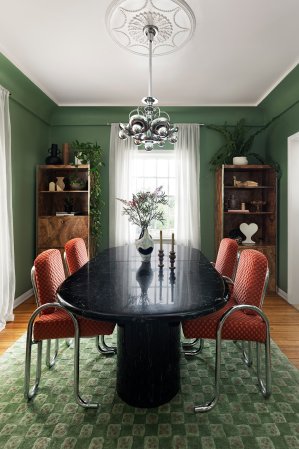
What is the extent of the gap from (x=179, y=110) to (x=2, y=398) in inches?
172

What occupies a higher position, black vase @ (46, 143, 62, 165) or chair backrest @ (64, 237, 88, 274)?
black vase @ (46, 143, 62, 165)

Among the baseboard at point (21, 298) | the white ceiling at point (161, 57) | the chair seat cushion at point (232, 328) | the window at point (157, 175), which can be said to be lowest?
the baseboard at point (21, 298)

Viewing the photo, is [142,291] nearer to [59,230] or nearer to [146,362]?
[146,362]

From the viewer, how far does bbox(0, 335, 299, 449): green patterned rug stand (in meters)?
1.64

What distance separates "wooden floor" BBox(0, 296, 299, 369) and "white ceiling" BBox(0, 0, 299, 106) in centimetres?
287

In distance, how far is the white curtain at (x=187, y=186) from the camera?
489 centimetres

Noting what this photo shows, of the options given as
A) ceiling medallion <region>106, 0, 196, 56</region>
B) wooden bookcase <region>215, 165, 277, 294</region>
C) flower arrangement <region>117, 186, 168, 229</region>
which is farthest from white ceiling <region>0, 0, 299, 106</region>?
flower arrangement <region>117, 186, 168, 229</region>

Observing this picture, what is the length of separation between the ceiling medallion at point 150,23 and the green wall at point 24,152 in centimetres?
149

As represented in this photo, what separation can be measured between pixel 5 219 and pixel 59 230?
3.64 feet

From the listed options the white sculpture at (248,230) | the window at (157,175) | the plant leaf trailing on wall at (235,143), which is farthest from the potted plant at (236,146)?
the white sculpture at (248,230)

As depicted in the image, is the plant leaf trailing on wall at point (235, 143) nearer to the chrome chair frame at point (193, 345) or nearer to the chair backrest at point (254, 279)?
the chrome chair frame at point (193, 345)

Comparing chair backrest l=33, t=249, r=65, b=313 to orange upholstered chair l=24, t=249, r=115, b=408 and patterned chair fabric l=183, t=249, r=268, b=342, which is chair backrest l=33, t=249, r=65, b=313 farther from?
patterned chair fabric l=183, t=249, r=268, b=342

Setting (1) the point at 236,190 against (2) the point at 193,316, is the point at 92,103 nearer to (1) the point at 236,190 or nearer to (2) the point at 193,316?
(1) the point at 236,190

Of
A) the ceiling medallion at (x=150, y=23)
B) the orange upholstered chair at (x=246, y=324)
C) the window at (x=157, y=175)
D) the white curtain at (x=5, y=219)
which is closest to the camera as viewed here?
the orange upholstered chair at (x=246, y=324)
